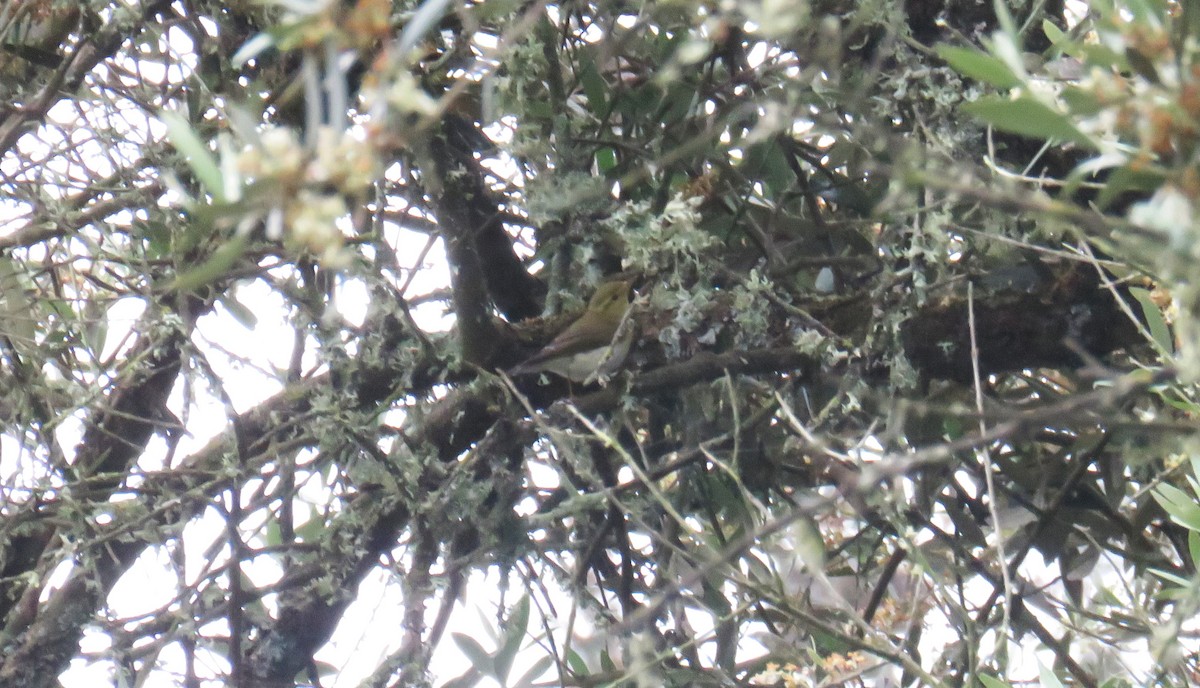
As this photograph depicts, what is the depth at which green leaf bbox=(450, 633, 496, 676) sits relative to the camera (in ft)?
6.64

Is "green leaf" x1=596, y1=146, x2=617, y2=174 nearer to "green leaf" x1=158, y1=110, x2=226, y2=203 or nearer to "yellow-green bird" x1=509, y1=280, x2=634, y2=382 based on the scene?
"yellow-green bird" x1=509, y1=280, x2=634, y2=382

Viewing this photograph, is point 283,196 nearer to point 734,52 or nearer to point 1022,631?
point 734,52

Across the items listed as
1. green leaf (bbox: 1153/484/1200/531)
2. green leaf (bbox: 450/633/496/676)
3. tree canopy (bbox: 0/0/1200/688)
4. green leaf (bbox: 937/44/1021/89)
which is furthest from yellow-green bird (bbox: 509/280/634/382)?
green leaf (bbox: 937/44/1021/89)

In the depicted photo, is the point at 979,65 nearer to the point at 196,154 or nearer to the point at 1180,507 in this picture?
the point at 196,154

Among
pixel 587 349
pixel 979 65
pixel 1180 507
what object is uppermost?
pixel 587 349

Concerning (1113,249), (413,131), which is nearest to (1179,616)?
(1113,249)

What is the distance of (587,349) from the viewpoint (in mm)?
1602

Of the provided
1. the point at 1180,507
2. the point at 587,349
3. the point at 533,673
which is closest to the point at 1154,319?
the point at 1180,507

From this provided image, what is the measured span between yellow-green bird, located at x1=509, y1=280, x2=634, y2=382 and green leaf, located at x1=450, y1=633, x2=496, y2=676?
0.59m

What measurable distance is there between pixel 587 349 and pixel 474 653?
0.69 m

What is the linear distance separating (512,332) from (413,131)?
100 centimetres

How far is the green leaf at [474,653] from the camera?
203cm

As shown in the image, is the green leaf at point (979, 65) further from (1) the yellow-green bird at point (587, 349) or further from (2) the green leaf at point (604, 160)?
(2) the green leaf at point (604, 160)

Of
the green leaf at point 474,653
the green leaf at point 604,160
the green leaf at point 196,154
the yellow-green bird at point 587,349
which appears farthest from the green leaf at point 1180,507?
the green leaf at point 196,154
